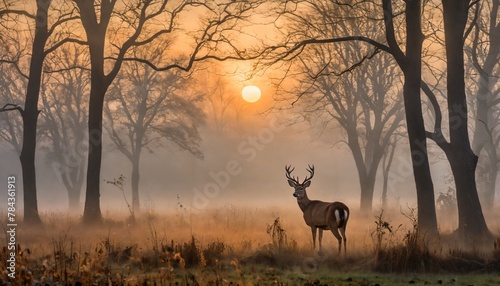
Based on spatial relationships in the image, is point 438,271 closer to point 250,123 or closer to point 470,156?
point 470,156

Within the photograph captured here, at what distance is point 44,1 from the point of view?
22438 mm

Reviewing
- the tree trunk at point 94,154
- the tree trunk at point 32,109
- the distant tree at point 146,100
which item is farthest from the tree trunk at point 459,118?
the distant tree at point 146,100

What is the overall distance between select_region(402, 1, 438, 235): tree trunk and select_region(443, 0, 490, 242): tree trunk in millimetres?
786

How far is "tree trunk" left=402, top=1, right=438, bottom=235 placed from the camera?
57.1 ft

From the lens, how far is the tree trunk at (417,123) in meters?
17.4

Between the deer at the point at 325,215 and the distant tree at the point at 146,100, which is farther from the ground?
the distant tree at the point at 146,100

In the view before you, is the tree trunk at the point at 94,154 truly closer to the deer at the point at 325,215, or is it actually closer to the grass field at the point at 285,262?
the grass field at the point at 285,262

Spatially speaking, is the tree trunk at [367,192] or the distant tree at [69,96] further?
the distant tree at [69,96]

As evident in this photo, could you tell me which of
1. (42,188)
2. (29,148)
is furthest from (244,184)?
(29,148)

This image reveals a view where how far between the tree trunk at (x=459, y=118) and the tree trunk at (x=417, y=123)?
30.9 inches

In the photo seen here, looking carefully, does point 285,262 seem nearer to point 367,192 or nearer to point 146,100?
point 367,192

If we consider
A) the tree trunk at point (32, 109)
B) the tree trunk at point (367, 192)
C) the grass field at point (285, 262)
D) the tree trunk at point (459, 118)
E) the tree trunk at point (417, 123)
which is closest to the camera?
the grass field at point (285, 262)

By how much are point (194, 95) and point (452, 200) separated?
53.6 ft

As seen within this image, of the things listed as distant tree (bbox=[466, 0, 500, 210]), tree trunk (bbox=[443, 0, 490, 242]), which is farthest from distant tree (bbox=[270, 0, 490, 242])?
distant tree (bbox=[466, 0, 500, 210])
